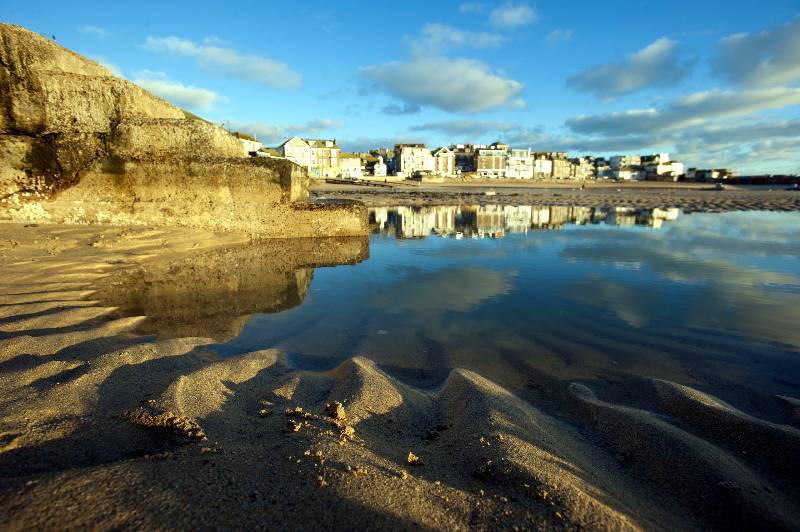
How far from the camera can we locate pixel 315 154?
298 ft

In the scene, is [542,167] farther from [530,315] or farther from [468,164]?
[530,315]

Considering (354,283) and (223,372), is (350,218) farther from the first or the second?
(223,372)

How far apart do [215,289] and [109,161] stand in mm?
4022

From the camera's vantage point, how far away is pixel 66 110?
671cm

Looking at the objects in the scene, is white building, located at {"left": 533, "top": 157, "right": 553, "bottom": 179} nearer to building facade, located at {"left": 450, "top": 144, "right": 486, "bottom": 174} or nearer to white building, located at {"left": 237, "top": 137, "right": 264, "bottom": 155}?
building facade, located at {"left": 450, "top": 144, "right": 486, "bottom": 174}

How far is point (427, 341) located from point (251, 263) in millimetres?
3644

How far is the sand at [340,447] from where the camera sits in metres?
1.40

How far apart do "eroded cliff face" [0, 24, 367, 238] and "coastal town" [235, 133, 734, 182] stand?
67712mm

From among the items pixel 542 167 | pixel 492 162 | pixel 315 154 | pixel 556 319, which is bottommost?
pixel 556 319

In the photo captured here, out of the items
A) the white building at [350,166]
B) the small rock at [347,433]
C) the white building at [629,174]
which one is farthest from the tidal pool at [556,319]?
the white building at [629,174]

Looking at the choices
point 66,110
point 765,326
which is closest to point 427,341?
point 765,326

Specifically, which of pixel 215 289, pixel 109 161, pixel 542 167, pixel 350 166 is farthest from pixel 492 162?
pixel 215 289

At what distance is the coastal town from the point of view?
9050cm

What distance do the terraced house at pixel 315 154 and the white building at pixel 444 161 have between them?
108 ft
